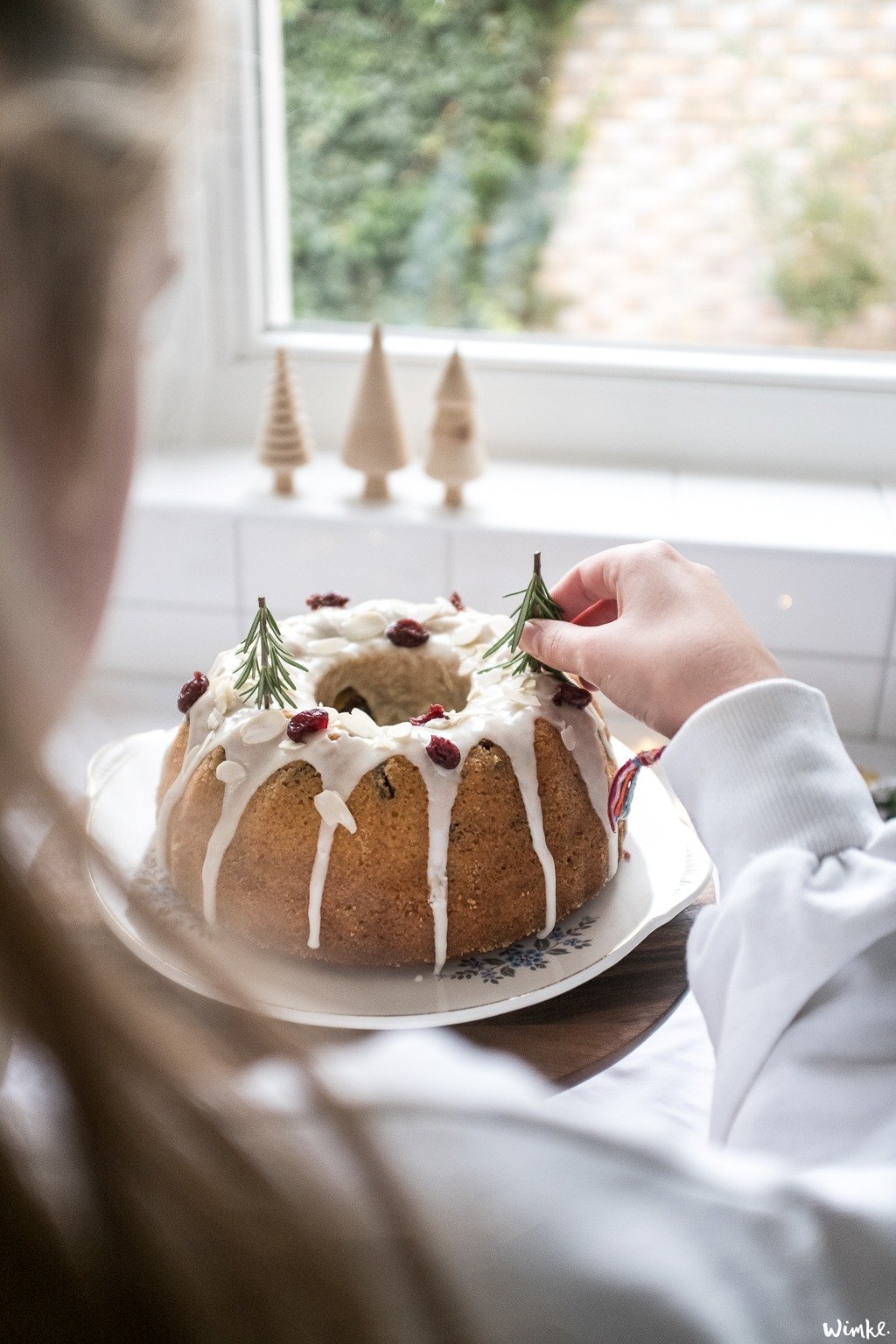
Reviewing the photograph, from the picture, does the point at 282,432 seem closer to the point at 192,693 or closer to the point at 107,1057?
the point at 192,693

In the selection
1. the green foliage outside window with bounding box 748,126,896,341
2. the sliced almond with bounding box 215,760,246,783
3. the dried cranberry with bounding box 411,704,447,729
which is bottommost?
the sliced almond with bounding box 215,760,246,783

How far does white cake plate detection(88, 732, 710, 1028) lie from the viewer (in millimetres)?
908

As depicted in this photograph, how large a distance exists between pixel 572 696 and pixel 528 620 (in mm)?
80

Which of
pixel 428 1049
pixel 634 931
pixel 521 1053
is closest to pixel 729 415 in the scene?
pixel 634 931

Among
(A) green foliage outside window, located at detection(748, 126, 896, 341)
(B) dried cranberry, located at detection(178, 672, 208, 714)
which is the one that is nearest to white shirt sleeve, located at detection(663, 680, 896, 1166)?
(B) dried cranberry, located at detection(178, 672, 208, 714)

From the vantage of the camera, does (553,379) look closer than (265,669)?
No

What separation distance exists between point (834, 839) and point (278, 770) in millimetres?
480

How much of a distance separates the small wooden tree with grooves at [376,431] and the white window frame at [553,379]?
0.23 metres

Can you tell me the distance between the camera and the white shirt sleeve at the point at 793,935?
0.62m

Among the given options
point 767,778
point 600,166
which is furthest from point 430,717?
point 600,166

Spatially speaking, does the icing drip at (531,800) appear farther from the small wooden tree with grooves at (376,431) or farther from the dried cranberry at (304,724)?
the small wooden tree with grooves at (376,431)

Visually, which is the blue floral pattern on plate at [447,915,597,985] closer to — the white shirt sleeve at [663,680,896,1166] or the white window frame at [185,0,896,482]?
the white shirt sleeve at [663,680,896,1166]

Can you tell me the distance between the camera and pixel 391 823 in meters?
0.98

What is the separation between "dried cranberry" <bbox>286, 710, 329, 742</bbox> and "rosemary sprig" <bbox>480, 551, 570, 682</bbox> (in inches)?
6.9
